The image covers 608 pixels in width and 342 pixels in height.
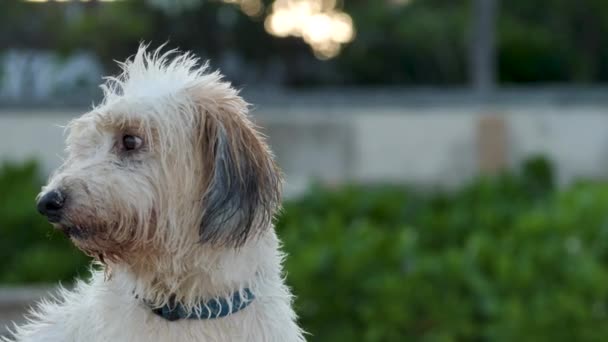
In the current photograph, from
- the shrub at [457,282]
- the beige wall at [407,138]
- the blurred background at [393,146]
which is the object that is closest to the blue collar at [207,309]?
the blurred background at [393,146]

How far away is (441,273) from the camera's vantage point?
10.6 metres

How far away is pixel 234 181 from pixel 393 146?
40.0 ft

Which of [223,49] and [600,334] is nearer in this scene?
[600,334]

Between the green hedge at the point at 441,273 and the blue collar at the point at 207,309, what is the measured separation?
5726 mm

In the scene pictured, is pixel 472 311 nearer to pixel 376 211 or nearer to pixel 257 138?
pixel 376 211

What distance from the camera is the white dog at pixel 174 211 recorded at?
3.79m

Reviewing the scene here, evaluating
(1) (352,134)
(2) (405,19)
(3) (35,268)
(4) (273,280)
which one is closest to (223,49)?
(2) (405,19)

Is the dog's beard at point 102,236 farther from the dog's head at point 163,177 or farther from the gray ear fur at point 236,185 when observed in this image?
the gray ear fur at point 236,185

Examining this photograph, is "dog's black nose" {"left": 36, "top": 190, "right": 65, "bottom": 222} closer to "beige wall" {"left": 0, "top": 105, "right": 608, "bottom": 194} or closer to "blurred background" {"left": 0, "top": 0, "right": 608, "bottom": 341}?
"blurred background" {"left": 0, "top": 0, "right": 608, "bottom": 341}

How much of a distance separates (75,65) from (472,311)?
10.4 m

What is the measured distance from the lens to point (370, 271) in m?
10.5

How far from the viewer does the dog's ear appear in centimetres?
381

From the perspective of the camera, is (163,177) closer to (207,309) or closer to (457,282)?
(207,309)

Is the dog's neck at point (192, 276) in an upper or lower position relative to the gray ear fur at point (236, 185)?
lower
